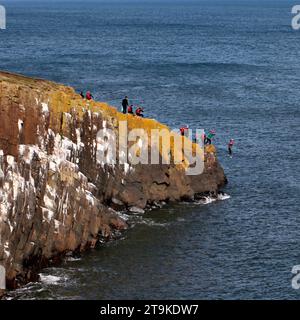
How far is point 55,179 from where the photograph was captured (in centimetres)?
6850

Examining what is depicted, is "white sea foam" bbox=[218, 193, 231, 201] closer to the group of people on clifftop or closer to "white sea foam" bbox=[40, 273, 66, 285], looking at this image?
the group of people on clifftop

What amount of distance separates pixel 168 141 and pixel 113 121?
7.14m

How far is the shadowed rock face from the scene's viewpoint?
6383 cm

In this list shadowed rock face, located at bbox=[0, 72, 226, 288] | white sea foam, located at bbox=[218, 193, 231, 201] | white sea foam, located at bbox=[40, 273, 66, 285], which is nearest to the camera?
shadowed rock face, located at bbox=[0, 72, 226, 288]

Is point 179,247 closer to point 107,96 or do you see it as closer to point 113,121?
point 113,121

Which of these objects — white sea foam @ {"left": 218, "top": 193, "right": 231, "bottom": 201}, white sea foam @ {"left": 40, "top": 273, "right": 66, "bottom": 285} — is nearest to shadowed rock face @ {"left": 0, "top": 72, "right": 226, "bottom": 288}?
white sea foam @ {"left": 40, "top": 273, "right": 66, "bottom": 285}

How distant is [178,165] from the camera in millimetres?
83688

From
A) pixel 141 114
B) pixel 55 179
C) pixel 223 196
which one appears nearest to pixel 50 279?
pixel 55 179

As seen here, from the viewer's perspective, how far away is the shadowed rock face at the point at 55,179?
209ft

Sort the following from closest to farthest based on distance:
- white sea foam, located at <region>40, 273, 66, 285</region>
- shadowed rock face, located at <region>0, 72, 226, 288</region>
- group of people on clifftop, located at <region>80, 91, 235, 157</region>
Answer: shadowed rock face, located at <region>0, 72, 226, 288</region> < white sea foam, located at <region>40, 273, 66, 285</region> < group of people on clifftop, located at <region>80, 91, 235, 157</region>

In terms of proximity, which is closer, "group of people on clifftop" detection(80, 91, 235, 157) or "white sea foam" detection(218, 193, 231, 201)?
"group of people on clifftop" detection(80, 91, 235, 157)

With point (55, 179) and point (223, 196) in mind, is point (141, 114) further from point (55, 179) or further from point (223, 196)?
point (55, 179)

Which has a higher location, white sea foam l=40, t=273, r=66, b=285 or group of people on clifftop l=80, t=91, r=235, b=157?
group of people on clifftop l=80, t=91, r=235, b=157
